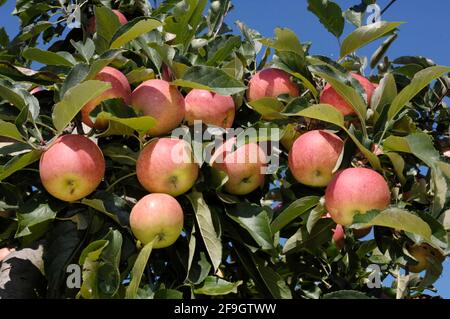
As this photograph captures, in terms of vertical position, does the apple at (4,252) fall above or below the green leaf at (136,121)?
below

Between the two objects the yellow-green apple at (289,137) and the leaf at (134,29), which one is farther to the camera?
the yellow-green apple at (289,137)

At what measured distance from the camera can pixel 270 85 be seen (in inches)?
63.7

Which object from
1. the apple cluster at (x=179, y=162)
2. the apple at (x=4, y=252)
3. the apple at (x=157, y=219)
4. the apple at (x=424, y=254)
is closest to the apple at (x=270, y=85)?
the apple cluster at (x=179, y=162)

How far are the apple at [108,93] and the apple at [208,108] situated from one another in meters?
0.15

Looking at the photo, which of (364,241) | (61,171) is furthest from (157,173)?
(364,241)

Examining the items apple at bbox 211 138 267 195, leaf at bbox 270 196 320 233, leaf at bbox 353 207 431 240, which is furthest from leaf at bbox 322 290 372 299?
apple at bbox 211 138 267 195

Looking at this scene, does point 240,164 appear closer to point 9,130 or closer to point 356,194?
point 356,194

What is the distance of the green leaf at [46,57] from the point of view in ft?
5.24

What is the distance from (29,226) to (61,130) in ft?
0.74

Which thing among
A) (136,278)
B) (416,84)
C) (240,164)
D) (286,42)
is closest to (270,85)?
(286,42)

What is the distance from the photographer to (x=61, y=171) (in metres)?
1.41

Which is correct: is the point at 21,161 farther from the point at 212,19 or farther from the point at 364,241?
the point at 364,241

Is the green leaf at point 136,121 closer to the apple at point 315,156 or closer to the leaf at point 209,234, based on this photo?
the leaf at point 209,234

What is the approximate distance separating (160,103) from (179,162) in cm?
16
